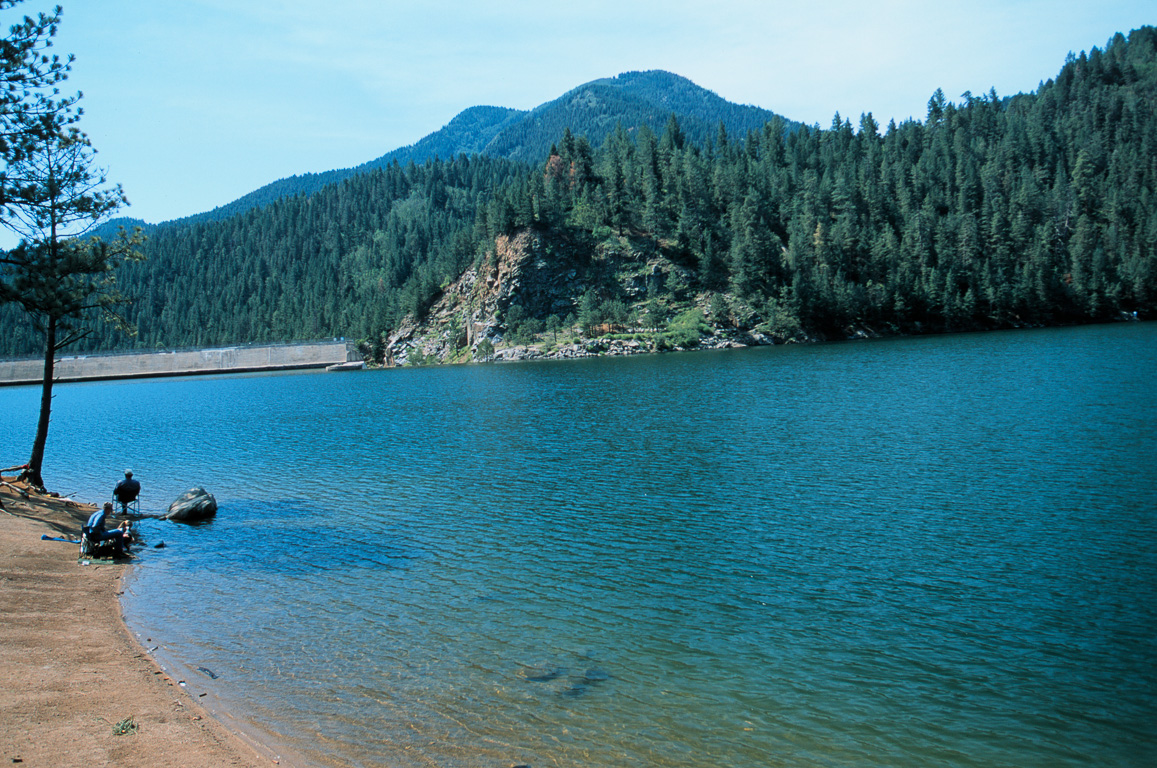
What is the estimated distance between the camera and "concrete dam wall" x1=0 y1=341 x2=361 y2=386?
601 ft

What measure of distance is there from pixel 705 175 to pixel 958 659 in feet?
551

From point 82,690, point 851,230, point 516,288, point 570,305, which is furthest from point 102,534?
point 851,230

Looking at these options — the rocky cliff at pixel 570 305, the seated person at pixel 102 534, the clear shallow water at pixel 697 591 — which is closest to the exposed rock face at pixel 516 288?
the rocky cliff at pixel 570 305

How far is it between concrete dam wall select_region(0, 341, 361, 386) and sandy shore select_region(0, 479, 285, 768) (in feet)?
560

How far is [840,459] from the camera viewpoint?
32.9m

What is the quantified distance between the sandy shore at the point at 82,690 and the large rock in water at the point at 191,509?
337 inches

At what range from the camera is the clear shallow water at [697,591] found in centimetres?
1205

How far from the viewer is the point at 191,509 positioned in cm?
2977

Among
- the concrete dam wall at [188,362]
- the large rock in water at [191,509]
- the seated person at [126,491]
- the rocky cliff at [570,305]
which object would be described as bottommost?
the large rock in water at [191,509]

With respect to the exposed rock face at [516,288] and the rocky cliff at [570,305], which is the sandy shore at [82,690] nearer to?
the rocky cliff at [570,305]

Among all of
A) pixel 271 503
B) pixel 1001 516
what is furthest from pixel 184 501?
pixel 1001 516

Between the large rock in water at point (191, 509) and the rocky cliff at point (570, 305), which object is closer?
the large rock in water at point (191, 509)

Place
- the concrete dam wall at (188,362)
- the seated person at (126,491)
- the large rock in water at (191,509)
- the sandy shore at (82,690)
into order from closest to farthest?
the sandy shore at (82,690) → the seated person at (126,491) → the large rock in water at (191,509) → the concrete dam wall at (188,362)

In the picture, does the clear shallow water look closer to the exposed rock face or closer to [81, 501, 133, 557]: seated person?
[81, 501, 133, 557]: seated person
